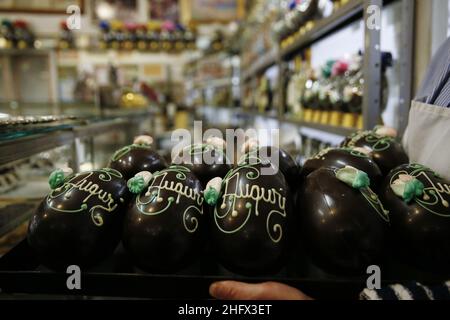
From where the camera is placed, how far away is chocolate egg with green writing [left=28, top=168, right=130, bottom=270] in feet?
2.70

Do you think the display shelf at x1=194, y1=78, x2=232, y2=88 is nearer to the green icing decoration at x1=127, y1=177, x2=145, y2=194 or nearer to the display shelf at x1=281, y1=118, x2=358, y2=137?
the display shelf at x1=281, y1=118, x2=358, y2=137

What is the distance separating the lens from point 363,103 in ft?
4.86

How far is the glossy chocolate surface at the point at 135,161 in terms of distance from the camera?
1.10 metres

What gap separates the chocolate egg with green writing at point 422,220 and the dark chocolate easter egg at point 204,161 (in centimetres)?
46

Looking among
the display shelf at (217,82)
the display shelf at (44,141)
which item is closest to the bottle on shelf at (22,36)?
the display shelf at (217,82)

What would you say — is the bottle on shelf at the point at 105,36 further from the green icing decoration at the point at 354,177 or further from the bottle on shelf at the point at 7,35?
the green icing decoration at the point at 354,177

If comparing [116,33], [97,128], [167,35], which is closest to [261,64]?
[97,128]

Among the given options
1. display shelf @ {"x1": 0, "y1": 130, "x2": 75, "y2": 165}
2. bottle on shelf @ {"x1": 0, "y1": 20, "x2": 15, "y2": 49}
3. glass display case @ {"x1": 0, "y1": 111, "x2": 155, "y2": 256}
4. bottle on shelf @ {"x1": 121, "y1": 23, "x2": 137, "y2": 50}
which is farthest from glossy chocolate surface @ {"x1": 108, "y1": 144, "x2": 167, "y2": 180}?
bottle on shelf @ {"x1": 0, "y1": 20, "x2": 15, "y2": 49}

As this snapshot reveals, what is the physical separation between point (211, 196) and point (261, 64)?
3383 mm

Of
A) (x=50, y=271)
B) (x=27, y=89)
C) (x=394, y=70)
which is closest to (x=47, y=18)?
(x=27, y=89)

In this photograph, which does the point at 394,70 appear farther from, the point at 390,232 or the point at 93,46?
the point at 93,46

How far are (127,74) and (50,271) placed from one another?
8.78 metres

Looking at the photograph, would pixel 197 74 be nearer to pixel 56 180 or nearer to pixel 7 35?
pixel 7 35

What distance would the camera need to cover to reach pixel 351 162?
964mm
